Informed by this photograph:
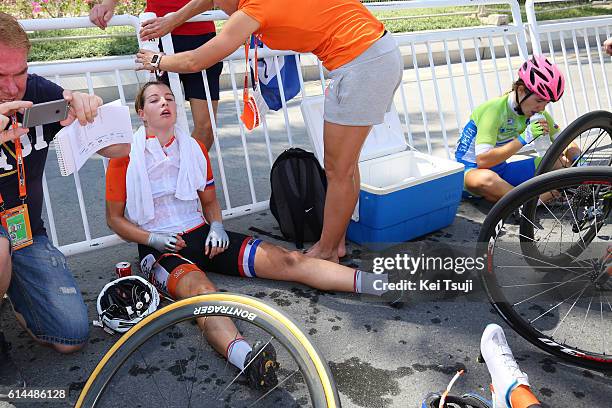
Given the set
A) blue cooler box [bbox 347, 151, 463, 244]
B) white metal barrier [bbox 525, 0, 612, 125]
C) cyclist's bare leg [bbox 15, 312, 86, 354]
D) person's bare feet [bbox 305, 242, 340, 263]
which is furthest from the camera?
white metal barrier [bbox 525, 0, 612, 125]

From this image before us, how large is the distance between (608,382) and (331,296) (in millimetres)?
1420

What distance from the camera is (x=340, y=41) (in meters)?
3.42

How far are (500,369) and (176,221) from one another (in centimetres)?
197

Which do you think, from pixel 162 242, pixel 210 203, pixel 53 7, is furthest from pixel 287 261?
pixel 53 7

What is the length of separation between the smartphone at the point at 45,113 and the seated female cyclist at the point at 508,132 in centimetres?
290

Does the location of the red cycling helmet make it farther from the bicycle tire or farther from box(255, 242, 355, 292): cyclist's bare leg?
box(255, 242, 355, 292): cyclist's bare leg

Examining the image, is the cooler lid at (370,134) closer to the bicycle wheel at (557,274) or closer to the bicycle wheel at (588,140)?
the bicycle wheel at (557,274)

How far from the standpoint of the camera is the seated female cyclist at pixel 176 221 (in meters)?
3.41

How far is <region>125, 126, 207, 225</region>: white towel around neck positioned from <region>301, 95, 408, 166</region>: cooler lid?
92 centimetres

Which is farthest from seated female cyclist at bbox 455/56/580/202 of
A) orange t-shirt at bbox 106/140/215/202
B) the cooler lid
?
orange t-shirt at bbox 106/140/215/202

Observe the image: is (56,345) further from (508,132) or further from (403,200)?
(508,132)

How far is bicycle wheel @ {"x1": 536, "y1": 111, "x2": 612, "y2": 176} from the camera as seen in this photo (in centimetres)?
350

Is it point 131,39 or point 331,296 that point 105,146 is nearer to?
point 331,296

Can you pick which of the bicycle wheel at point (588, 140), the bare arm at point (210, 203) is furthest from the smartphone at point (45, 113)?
the bicycle wheel at point (588, 140)
